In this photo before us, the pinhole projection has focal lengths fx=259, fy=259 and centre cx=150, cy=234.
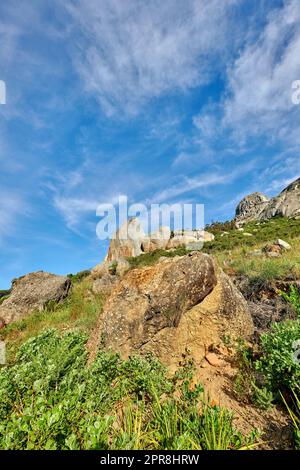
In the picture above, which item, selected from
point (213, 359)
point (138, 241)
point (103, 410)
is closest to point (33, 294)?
point (213, 359)

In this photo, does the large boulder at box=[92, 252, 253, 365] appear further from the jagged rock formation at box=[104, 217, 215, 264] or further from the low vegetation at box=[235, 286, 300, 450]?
the jagged rock formation at box=[104, 217, 215, 264]

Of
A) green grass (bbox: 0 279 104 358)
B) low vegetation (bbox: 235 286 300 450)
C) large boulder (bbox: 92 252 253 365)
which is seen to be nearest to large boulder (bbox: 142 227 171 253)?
green grass (bbox: 0 279 104 358)

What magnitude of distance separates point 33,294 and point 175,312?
9.02m

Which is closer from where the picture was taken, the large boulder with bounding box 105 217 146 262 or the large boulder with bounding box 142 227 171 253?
the large boulder with bounding box 105 217 146 262

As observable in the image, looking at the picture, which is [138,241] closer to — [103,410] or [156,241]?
[156,241]

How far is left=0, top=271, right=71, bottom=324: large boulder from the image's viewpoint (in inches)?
424

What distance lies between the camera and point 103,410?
9.52ft

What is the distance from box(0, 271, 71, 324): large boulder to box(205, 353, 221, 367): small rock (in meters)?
8.74

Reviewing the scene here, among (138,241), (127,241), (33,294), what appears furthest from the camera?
(138,241)

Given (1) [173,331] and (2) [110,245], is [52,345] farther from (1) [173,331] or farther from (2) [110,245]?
(2) [110,245]
